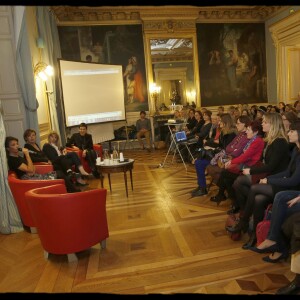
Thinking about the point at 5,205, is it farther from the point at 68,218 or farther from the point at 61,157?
the point at 61,157

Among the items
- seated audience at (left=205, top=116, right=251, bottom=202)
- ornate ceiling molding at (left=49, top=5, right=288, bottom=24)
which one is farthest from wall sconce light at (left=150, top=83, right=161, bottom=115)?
seated audience at (left=205, top=116, right=251, bottom=202)

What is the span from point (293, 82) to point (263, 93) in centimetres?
140

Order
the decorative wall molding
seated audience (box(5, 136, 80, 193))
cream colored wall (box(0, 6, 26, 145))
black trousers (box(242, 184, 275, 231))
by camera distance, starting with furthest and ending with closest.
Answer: the decorative wall molding < cream colored wall (box(0, 6, 26, 145)) < seated audience (box(5, 136, 80, 193)) < black trousers (box(242, 184, 275, 231))

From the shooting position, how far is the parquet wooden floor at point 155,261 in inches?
98.6

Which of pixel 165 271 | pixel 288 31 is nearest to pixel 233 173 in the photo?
pixel 165 271

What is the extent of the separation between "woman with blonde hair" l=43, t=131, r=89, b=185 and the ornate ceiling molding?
5.98 metres

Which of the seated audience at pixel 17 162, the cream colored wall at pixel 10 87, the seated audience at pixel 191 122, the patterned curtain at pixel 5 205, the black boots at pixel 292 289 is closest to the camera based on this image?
the black boots at pixel 292 289

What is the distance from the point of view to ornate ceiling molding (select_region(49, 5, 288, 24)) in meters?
10.3

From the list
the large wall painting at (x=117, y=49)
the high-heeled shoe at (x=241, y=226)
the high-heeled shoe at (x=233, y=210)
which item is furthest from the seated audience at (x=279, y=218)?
the large wall painting at (x=117, y=49)

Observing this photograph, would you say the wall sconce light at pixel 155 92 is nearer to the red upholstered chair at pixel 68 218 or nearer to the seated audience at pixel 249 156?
the seated audience at pixel 249 156

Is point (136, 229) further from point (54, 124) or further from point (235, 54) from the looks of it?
point (235, 54)

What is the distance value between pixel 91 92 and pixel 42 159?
3751 millimetres

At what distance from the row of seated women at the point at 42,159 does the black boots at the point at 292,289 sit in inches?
129

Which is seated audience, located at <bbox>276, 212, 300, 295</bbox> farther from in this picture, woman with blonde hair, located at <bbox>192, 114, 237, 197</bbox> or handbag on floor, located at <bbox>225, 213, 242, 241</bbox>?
woman with blonde hair, located at <bbox>192, 114, 237, 197</bbox>
